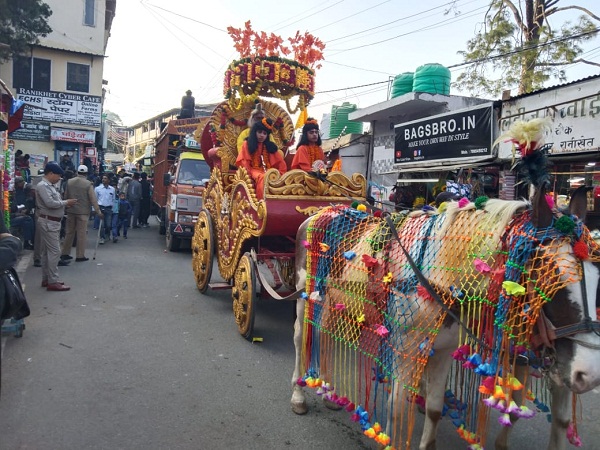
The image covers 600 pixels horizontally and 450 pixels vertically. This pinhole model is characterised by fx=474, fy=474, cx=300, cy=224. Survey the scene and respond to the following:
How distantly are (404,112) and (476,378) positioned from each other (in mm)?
11678

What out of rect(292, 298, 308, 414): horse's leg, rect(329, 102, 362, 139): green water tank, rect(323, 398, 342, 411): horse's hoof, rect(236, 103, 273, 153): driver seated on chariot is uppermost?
rect(329, 102, 362, 139): green water tank

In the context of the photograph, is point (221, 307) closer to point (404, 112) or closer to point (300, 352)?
point (300, 352)

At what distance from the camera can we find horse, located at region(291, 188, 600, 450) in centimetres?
218

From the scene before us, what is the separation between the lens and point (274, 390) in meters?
4.09

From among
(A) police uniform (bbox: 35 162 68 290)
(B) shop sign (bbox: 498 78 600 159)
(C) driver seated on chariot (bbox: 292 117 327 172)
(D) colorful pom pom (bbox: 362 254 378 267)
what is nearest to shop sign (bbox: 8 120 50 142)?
(A) police uniform (bbox: 35 162 68 290)

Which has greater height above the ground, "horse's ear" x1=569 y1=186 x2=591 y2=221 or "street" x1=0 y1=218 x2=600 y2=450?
"horse's ear" x1=569 y1=186 x2=591 y2=221

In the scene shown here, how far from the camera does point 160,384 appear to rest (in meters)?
4.07

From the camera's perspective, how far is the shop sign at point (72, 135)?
22.2 metres

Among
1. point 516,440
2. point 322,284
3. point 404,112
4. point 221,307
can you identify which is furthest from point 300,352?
point 404,112

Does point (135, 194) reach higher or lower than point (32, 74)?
lower

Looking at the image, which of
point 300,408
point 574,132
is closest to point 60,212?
point 300,408

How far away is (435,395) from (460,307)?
0.70m

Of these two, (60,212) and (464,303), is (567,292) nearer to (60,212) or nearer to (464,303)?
(464,303)

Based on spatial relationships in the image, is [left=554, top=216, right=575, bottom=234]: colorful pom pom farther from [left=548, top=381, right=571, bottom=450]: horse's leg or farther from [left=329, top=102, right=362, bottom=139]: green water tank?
[left=329, top=102, right=362, bottom=139]: green water tank
